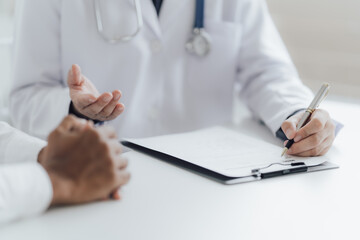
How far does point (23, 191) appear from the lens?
61cm

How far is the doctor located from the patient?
404 millimetres

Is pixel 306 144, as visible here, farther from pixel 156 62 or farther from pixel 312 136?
pixel 156 62

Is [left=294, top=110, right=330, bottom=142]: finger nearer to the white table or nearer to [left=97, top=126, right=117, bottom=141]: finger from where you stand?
the white table

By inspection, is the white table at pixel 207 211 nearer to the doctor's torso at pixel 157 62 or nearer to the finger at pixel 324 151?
the finger at pixel 324 151

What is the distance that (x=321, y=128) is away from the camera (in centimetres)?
93

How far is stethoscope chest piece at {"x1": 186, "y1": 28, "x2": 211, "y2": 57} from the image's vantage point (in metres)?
1.31

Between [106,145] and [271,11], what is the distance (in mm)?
1621

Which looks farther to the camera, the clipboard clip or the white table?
the clipboard clip

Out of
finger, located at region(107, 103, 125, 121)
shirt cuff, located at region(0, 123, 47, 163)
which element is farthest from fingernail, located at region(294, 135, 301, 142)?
shirt cuff, located at region(0, 123, 47, 163)

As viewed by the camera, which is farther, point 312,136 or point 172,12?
point 172,12

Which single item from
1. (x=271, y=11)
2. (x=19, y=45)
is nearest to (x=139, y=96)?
(x=19, y=45)

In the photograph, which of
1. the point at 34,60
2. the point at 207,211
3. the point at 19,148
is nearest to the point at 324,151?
the point at 207,211

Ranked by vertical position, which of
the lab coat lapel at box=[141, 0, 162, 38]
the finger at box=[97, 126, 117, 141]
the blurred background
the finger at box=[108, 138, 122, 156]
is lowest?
the blurred background

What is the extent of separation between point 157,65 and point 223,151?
0.47 meters
